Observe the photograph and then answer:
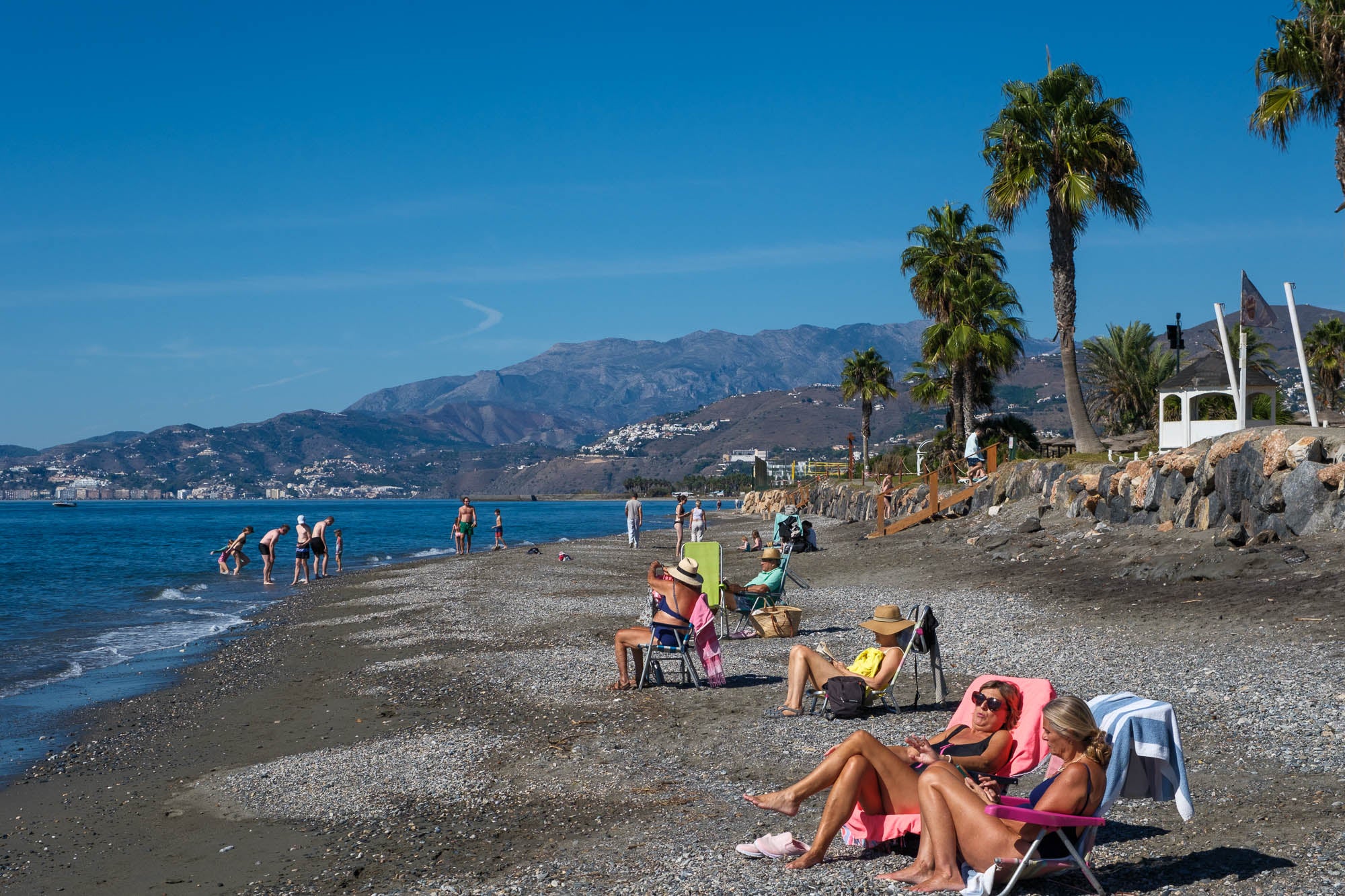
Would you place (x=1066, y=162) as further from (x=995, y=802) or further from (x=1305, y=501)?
(x=995, y=802)

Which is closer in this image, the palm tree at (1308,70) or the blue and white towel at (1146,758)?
the blue and white towel at (1146,758)

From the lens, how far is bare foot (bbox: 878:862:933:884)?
457cm

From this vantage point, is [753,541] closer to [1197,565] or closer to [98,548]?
[1197,565]

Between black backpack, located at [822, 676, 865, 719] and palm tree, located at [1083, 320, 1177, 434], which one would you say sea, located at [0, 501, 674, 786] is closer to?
black backpack, located at [822, 676, 865, 719]

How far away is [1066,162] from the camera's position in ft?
80.9

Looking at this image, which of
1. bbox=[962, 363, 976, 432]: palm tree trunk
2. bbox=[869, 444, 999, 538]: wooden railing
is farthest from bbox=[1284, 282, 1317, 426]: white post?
bbox=[962, 363, 976, 432]: palm tree trunk

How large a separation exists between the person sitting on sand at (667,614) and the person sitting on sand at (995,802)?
4759 mm

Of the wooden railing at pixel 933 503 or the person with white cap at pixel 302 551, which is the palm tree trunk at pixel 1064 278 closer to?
the wooden railing at pixel 933 503

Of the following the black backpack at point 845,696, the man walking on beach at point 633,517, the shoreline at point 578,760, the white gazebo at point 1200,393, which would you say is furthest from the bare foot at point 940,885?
the man walking on beach at point 633,517

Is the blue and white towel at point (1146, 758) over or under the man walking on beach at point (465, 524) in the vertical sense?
over

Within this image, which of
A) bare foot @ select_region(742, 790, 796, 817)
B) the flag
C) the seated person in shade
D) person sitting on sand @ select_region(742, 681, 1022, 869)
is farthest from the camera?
the flag

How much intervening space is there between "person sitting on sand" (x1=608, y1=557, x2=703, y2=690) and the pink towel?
0.11 metres

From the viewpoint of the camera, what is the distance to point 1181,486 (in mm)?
16188

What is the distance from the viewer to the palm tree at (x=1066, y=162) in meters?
24.5
